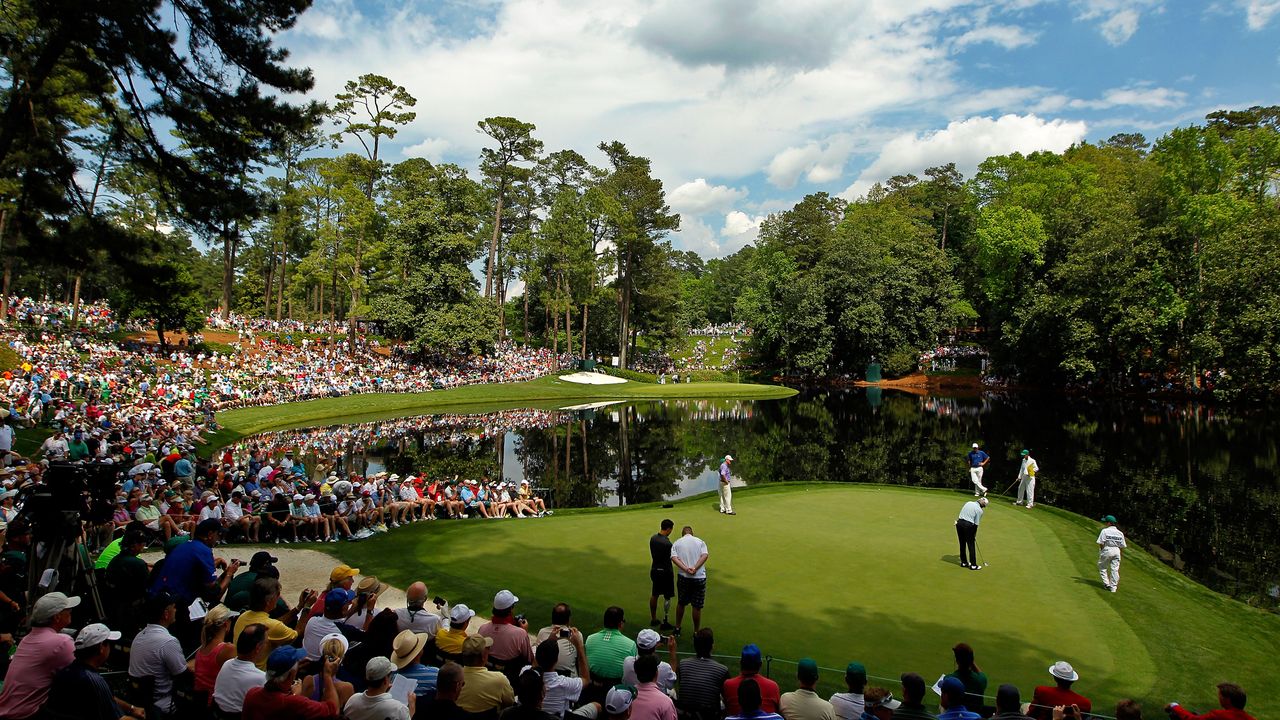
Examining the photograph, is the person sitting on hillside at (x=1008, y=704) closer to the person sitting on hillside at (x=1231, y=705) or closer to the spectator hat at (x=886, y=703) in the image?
the spectator hat at (x=886, y=703)

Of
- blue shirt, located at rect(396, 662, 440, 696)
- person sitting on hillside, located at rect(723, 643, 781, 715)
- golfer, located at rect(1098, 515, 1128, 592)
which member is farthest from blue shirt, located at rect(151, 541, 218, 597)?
golfer, located at rect(1098, 515, 1128, 592)

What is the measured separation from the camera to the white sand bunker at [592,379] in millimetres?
59344

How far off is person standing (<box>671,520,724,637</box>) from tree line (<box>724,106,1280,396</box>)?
1917 inches

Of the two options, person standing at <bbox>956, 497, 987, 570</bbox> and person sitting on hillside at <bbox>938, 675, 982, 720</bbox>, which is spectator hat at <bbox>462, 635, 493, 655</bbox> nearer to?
person sitting on hillside at <bbox>938, 675, 982, 720</bbox>

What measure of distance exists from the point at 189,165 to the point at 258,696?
11.1 metres

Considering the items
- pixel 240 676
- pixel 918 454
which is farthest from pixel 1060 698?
Result: pixel 918 454

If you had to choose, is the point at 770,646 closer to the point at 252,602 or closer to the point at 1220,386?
the point at 252,602

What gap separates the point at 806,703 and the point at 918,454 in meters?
25.3

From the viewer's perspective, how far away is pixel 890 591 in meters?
10.7

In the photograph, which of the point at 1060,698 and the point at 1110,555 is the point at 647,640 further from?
the point at 1110,555

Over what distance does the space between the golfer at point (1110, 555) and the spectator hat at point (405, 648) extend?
36.4ft

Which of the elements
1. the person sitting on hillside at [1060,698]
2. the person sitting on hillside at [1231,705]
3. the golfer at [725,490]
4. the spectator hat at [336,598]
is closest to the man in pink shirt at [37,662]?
the spectator hat at [336,598]

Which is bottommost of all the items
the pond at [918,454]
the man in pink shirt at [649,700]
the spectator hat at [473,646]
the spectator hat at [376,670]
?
the pond at [918,454]

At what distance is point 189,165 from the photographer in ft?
40.8
